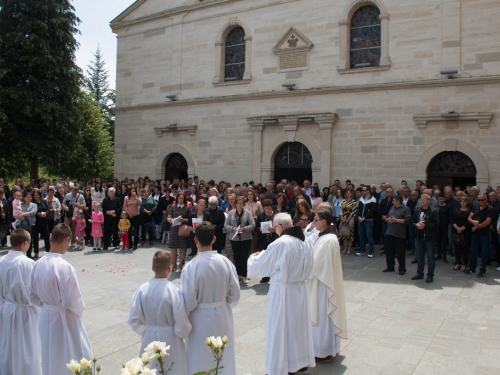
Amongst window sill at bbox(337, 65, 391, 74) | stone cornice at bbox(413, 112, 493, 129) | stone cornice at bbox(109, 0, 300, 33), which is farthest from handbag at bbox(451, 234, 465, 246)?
stone cornice at bbox(109, 0, 300, 33)

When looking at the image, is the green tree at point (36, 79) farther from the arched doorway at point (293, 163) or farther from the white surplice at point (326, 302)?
the white surplice at point (326, 302)

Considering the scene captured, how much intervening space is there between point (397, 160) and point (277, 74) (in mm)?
5852

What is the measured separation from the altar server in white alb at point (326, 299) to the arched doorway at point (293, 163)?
12015 millimetres

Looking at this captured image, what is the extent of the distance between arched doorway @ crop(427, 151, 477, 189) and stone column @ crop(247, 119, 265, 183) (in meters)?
6.41

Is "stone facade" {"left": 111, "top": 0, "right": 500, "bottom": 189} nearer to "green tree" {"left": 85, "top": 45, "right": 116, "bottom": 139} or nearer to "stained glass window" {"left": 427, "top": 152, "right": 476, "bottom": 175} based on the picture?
"stained glass window" {"left": 427, "top": 152, "right": 476, "bottom": 175}

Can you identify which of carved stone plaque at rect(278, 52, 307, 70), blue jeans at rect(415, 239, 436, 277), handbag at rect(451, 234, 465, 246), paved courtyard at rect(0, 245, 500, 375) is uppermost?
carved stone plaque at rect(278, 52, 307, 70)

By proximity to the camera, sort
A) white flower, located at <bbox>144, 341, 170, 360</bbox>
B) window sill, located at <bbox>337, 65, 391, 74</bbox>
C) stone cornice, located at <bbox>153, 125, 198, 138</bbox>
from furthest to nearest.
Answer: stone cornice, located at <bbox>153, 125, 198, 138</bbox> → window sill, located at <bbox>337, 65, 391, 74</bbox> → white flower, located at <bbox>144, 341, 170, 360</bbox>

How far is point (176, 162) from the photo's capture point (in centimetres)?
2114

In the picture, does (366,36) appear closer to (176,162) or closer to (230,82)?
(230,82)

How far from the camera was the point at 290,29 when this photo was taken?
1767 centimetres

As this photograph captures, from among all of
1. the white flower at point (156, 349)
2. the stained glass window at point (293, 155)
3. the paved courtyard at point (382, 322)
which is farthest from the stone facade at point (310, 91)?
the white flower at point (156, 349)

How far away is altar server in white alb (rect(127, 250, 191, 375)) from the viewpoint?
3961mm

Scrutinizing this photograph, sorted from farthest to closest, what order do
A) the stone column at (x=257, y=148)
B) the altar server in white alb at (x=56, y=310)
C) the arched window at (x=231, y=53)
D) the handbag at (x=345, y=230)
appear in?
the arched window at (x=231, y=53) → the stone column at (x=257, y=148) → the handbag at (x=345, y=230) → the altar server in white alb at (x=56, y=310)

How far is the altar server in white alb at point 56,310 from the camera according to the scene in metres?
4.41
